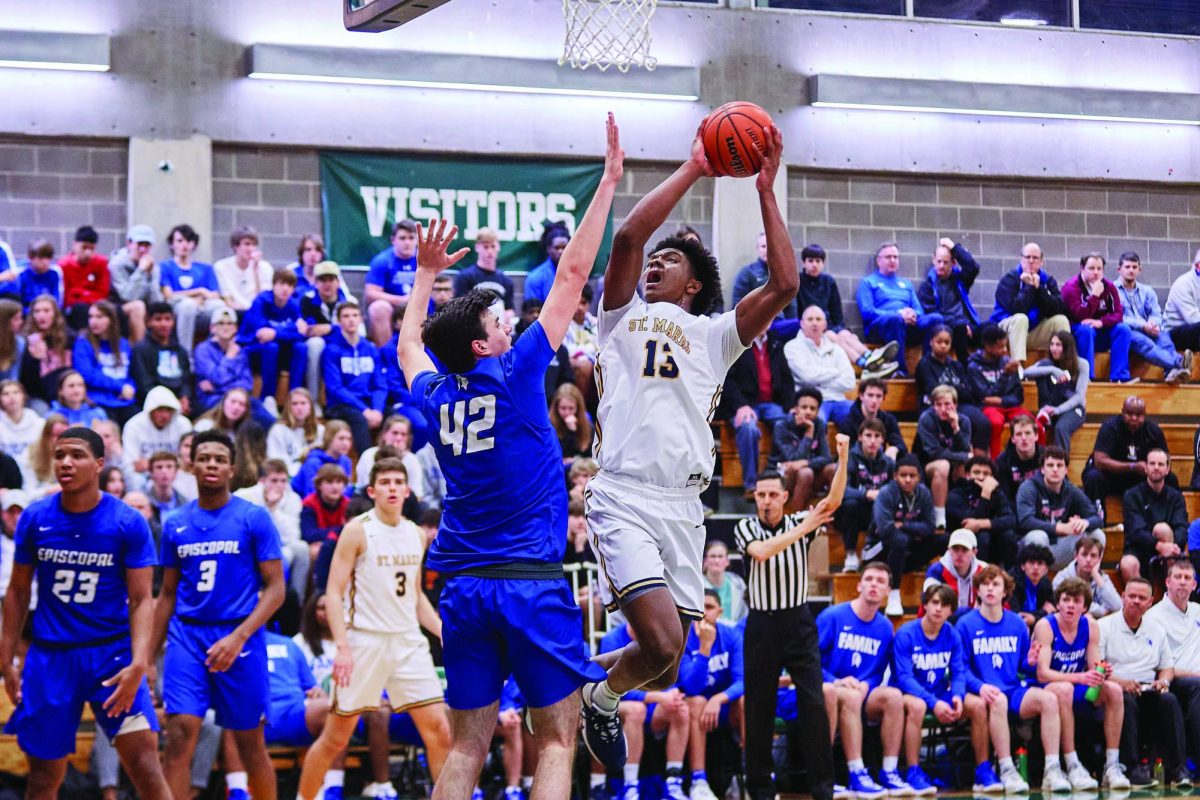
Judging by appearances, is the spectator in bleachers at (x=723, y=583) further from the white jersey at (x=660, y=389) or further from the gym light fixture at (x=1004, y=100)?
the gym light fixture at (x=1004, y=100)

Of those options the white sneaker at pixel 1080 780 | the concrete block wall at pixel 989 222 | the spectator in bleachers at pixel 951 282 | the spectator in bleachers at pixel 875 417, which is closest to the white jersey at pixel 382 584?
the white sneaker at pixel 1080 780

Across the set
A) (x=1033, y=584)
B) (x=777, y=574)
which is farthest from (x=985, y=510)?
(x=777, y=574)

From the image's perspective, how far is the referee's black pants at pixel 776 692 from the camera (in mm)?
9875

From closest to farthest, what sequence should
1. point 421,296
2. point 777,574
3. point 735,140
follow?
point 735,140
point 421,296
point 777,574

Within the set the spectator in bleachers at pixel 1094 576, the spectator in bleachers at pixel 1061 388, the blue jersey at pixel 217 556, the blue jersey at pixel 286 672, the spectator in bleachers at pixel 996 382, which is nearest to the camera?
the blue jersey at pixel 217 556

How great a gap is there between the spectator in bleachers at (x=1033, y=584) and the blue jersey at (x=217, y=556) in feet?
21.4

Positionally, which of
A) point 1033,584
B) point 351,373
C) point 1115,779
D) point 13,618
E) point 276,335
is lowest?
point 1115,779

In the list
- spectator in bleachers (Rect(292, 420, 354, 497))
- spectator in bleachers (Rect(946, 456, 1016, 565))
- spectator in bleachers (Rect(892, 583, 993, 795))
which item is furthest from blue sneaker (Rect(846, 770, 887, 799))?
spectator in bleachers (Rect(292, 420, 354, 497))

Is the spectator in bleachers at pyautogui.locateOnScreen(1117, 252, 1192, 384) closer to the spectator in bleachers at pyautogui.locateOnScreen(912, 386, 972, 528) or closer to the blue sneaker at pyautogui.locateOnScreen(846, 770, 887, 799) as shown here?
the spectator in bleachers at pyautogui.locateOnScreen(912, 386, 972, 528)

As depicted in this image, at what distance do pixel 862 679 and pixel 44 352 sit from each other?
22.2 ft

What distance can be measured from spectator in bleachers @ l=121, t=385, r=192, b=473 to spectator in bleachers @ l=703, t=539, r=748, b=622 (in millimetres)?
4088

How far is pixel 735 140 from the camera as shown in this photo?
5.96 meters

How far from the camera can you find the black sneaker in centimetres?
644

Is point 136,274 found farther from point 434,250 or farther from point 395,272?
point 434,250
